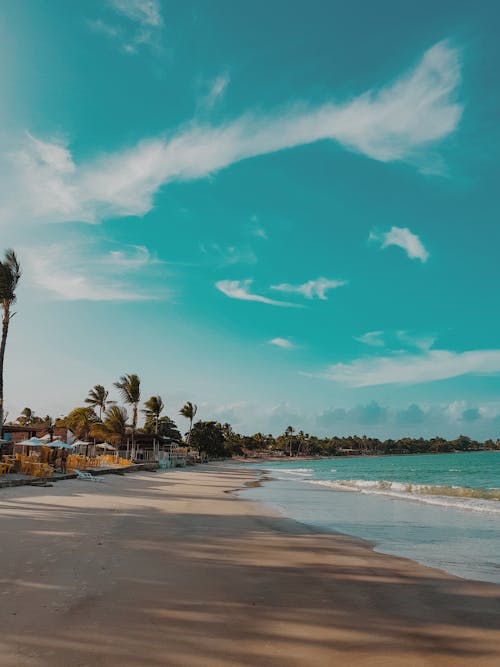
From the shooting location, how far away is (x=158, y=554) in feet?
23.1

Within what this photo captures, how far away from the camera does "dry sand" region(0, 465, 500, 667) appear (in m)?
3.60

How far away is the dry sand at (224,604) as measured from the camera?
142 inches

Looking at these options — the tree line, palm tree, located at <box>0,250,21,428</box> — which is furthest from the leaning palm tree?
palm tree, located at <box>0,250,21,428</box>

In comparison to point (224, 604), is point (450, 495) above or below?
below

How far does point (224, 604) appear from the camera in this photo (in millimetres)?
4773

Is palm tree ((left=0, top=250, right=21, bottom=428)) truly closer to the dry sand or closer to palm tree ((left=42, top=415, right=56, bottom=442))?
palm tree ((left=42, top=415, right=56, bottom=442))

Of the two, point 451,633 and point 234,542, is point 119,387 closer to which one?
point 234,542

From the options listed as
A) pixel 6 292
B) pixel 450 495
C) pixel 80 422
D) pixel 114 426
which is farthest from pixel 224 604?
pixel 80 422

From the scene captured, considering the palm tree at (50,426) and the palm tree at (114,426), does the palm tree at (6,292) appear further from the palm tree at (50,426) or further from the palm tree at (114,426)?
the palm tree at (114,426)

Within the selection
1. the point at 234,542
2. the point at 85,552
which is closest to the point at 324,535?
the point at 234,542

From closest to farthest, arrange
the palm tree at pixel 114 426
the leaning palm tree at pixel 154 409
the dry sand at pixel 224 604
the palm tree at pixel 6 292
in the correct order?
the dry sand at pixel 224 604
the palm tree at pixel 6 292
the palm tree at pixel 114 426
the leaning palm tree at pixel 154 409

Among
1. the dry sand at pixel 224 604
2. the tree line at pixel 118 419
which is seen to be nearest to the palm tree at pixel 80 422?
the tree line at pixel 118 419

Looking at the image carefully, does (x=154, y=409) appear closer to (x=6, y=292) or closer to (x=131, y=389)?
(x=131, y=389)

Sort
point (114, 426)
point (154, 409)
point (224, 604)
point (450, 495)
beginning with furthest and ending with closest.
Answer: point (154, 409)
point (114, 426)
point (450, 495)
point (224, 604)
